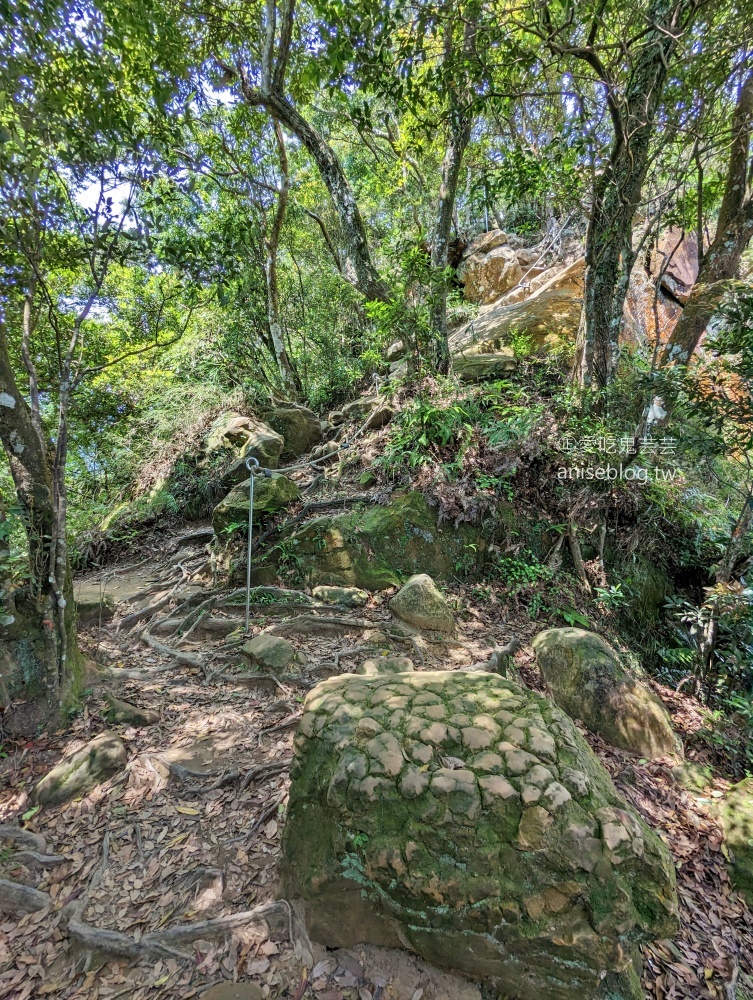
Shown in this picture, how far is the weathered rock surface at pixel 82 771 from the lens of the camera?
9.64 ft

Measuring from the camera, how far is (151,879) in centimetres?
253

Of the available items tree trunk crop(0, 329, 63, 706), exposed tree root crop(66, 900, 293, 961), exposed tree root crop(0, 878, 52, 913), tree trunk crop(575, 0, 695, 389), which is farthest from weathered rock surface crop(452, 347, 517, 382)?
exposed tree root crop(0, 878, 52, 913)

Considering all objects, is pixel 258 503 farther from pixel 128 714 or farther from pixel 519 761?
pixel 519 761

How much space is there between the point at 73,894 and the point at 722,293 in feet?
24.6

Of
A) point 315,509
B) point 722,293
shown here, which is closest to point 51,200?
point 315,509

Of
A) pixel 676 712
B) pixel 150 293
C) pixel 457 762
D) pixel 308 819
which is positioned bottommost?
pixel 676 712

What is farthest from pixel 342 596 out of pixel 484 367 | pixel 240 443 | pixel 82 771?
pixel 484 367

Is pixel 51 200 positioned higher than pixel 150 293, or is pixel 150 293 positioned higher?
pixel 150 293

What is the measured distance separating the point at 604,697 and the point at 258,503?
4.68 metres

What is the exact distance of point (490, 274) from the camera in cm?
1212

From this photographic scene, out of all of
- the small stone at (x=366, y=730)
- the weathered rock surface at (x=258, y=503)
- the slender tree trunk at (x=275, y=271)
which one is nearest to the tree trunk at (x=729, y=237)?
the weathered rock surface at (x=258, y=503)

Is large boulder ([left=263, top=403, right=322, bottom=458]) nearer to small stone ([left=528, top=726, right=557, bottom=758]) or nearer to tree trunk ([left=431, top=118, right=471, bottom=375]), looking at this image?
tree trunk ([left=431, top=118, right=471, bottom=375])

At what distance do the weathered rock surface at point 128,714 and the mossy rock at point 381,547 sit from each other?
2516mm

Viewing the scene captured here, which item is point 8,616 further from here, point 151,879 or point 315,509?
point 315,509
